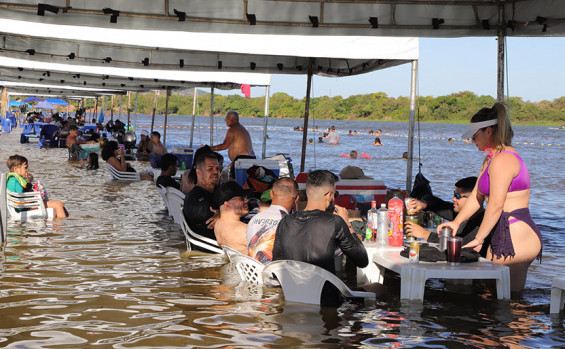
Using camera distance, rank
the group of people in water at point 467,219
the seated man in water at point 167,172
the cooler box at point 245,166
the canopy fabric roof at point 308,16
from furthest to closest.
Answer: the cooler box at point 245,166 < the seated man in water at point 167,172 < the canopy fabric roof at point 308,16 < the group of people in water at point 467,219

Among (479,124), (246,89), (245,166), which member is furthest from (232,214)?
(246,89)

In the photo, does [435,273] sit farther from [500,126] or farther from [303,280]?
[500,126]

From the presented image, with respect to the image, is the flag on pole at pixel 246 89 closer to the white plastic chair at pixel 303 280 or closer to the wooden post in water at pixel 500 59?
the wooden post in water at pixel 500 59

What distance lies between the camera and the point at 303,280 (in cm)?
495

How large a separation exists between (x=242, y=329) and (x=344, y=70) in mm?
8140

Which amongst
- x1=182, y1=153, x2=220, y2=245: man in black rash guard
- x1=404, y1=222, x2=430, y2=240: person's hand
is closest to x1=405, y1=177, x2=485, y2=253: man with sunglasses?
x1=404, y1=222, x2=430, y2=240: person's hand

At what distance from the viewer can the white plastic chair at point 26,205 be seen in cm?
976

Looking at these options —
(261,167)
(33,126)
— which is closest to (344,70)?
(261,167)

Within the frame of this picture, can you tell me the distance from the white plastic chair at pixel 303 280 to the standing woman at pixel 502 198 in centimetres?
102

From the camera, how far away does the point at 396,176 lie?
84.4 ft

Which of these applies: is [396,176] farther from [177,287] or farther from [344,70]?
[177,287]

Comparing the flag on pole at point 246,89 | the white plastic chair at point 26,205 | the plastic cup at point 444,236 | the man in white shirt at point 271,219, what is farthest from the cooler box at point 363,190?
the flag on pole at point 246,89

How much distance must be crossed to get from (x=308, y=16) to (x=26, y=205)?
15.4 ft

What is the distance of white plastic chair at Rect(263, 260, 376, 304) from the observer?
4.82m
